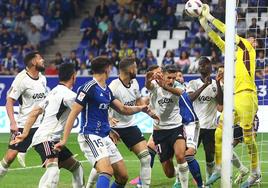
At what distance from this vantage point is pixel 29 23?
31.3 meters

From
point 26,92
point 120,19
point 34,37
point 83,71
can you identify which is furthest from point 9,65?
point 26,92

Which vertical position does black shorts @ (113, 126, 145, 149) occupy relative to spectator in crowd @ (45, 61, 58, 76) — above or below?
above

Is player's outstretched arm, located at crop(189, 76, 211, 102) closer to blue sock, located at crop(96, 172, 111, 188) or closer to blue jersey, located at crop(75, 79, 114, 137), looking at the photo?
blue jersey, located at crop(75, 79, 114, 137)

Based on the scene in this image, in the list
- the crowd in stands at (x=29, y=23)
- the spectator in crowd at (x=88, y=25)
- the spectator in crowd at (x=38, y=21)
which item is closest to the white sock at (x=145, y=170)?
the crowd in stands at (x=29, y=23)

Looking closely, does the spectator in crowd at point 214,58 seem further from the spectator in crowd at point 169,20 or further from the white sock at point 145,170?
the white sock at point 145,170

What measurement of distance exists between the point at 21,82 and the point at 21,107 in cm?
44

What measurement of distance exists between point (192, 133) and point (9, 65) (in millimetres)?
17029

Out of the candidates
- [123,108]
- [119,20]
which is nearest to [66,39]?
[119,20]

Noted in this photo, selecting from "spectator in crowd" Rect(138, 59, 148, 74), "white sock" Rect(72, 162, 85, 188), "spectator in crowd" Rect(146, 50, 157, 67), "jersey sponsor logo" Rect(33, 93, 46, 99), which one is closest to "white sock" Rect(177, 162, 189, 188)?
"white sock" Rect(72, 162, 85, 188)

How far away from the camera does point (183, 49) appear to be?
27094mm

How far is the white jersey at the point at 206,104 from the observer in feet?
44.6

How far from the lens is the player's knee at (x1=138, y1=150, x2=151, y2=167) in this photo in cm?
1211

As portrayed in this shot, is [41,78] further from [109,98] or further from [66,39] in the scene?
[66,39]

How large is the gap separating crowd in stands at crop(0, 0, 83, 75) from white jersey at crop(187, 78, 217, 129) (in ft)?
53.6
